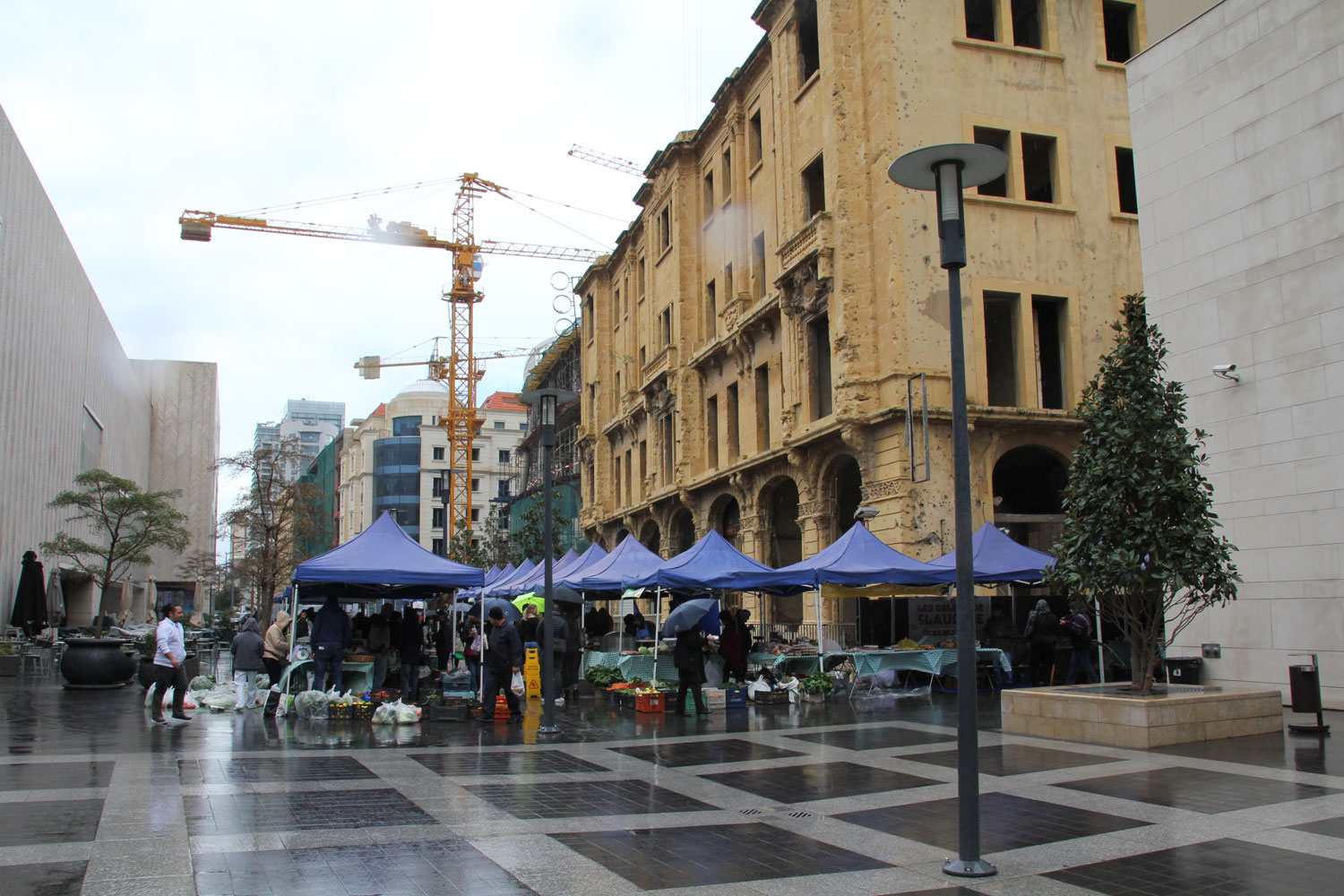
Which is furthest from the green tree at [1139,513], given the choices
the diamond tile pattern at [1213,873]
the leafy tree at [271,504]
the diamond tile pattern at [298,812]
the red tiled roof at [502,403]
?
the red tiled roof at [502,403]

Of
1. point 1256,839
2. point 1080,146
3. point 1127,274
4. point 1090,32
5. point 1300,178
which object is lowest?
point 1256,839

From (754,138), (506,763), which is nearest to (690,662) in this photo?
(506,763)

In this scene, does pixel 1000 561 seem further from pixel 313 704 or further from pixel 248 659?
pixel 248 659

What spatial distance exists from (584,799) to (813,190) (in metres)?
22.8

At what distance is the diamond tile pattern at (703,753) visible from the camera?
11148mm

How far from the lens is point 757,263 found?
3219cm

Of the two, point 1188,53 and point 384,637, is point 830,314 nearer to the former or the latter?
point 1188,53

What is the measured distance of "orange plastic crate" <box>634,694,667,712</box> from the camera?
54.3 feet

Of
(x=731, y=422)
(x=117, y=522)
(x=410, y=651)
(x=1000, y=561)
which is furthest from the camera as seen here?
(x=731, y=422)

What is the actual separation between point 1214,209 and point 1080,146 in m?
10.3

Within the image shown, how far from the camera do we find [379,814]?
7.98 meters

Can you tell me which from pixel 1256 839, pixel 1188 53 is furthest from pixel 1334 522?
pixel 1256 839

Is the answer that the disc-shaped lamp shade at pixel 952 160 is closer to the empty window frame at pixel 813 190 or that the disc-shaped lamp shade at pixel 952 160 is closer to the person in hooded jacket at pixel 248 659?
the person in hooded jacket at pixel 248 659

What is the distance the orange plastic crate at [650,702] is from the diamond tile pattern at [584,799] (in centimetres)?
683
